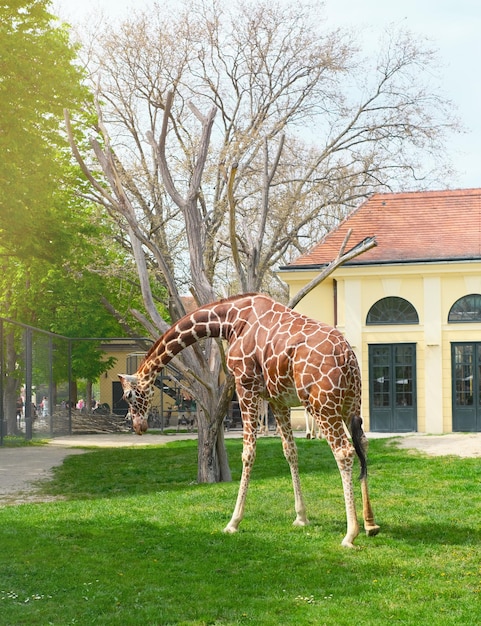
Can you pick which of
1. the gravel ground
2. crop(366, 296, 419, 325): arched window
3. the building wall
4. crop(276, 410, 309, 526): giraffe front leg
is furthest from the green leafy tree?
crop(366, 296, 419, 325): arched window

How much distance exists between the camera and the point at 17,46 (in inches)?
743

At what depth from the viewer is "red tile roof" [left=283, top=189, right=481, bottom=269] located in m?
25.1

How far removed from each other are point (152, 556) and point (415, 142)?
77.0 ft

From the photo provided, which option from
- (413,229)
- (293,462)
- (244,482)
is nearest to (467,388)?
(413,229)

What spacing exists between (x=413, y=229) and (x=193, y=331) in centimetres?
1826

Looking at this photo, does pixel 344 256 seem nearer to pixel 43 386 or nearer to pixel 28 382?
pixel 28 382

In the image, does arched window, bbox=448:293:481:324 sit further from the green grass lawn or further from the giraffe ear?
the giraffe ear

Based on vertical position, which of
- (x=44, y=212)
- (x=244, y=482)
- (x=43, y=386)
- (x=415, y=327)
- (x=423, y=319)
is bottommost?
(x=244, y=482)

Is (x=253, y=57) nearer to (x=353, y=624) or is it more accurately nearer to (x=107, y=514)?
(x=107, y=514)

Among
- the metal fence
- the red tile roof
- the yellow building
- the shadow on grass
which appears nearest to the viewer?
the shadow on grass

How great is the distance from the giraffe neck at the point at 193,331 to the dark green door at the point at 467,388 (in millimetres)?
16417

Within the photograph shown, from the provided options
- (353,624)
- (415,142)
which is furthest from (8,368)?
(353,624)

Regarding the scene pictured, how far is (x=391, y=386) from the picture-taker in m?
24.6

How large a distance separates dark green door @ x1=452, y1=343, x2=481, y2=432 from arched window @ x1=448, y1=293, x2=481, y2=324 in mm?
735
